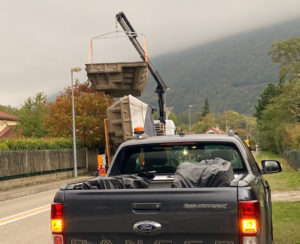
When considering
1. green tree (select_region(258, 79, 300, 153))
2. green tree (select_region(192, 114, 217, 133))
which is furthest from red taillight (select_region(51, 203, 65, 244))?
green tree (select_region(192, 114, 217, 133))

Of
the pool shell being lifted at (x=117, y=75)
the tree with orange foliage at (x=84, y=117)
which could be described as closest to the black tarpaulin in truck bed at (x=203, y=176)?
the pool shell being lifted at (x=117, y=75)

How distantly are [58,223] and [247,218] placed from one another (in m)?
1.48

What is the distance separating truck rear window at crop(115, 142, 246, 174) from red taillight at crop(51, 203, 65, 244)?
6.23 feet

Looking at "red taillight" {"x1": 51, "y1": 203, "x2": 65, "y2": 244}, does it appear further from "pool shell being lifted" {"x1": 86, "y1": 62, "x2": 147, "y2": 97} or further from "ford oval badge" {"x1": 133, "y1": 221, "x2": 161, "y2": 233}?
"pool shell being lifted" {"x1": 86, "y1": 62, "x2": 147, "y2": 97}

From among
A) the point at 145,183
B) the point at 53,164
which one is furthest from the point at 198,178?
the point at 53,164

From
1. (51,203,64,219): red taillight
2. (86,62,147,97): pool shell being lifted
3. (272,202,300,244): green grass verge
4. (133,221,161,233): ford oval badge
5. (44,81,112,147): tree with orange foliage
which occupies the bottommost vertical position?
(272,202,300,244): green grass verge

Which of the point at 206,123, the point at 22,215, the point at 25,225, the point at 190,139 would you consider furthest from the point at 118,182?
the point at 206,123

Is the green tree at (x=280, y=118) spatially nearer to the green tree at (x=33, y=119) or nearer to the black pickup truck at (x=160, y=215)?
the green tree at (x=33, y=119)

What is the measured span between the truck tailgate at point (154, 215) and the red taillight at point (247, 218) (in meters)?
0.04

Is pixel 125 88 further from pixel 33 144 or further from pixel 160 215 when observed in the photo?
pixel 160 215

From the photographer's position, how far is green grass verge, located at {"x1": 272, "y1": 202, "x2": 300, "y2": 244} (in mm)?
8110

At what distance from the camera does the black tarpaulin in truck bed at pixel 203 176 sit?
14.6 feet

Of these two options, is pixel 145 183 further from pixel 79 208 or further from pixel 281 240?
pixel 281 240

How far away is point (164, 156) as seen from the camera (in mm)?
5652
